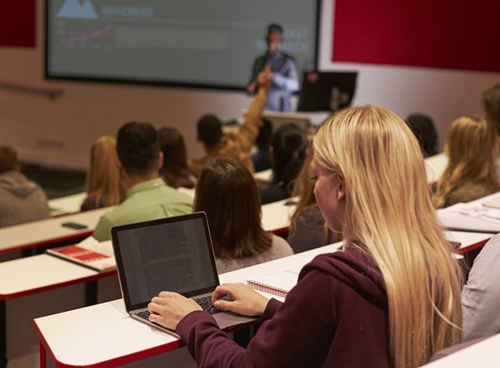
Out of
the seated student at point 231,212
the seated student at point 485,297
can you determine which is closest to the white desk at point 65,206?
the seated student at point 231,212

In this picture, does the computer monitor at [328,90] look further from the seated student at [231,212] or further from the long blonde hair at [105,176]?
the seated student at [231,212]

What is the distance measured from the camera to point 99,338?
2148mm

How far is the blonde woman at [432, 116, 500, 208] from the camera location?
422 centimetres

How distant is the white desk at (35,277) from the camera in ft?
10.1

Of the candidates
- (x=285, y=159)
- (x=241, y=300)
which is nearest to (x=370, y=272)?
(x=241, y=300)

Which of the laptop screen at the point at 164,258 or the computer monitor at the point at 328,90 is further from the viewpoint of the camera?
the computer monitor at the point at 328,90

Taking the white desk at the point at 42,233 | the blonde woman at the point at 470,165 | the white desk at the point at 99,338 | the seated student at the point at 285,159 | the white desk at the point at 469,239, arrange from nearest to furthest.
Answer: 1. the white desk at the point at 99,338
2. the white desk at the point at 469,239
3. the white desk at the point at 42,233
4. the blonde woman at the point at 470,165
5. the seated student at the point at 285,159

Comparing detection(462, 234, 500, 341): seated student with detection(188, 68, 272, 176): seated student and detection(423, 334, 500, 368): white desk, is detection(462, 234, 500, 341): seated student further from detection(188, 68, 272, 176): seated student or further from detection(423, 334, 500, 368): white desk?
detection(188, 68, 272, 176): seated student

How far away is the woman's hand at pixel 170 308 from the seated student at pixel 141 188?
1.42 metres

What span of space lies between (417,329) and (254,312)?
546mm

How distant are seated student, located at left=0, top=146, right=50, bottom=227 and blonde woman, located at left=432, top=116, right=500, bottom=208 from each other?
2.12 meters

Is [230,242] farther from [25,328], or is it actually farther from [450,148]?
[450,148]

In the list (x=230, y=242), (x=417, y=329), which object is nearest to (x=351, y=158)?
(x=417, y=329)

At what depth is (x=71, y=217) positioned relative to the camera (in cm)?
463
